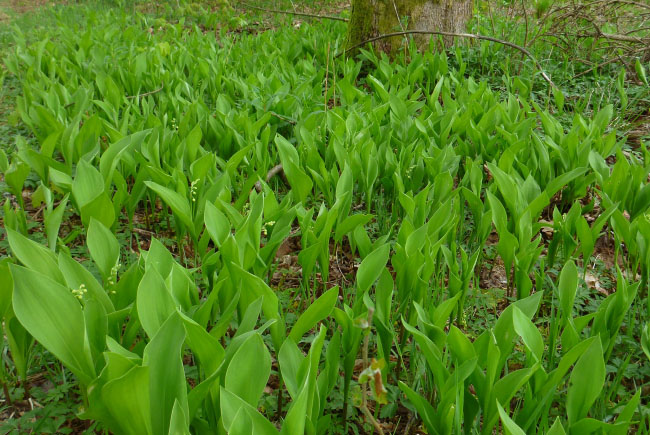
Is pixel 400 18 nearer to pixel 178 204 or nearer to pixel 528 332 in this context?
pixel 178 204

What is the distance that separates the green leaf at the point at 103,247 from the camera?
1817mm

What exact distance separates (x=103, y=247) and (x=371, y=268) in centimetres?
86

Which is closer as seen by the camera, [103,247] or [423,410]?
[423,410]

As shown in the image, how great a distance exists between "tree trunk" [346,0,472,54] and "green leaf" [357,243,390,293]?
149 inches

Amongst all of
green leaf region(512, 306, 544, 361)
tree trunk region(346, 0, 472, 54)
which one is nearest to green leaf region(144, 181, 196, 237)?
green leaf region(512, 306, 544, 361)

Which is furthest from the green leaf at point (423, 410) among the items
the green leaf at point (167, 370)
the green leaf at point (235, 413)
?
the green leaf at point (167, 370)

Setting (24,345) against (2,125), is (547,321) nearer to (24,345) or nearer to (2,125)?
(24,345)

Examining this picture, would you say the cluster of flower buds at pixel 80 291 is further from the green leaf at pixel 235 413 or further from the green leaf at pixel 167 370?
the green leaf at pixel 235 413

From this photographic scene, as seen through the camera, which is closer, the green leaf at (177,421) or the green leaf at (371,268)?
the green leaf at (177,421)

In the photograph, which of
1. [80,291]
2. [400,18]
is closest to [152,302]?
[80,291]

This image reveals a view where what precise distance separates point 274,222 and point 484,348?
978 millimetres

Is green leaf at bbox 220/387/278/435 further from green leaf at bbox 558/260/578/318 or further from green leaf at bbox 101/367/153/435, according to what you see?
green leaf at bbox 558/260/578/318

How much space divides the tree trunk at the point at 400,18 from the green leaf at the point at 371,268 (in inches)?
149

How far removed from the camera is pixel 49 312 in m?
1.37
